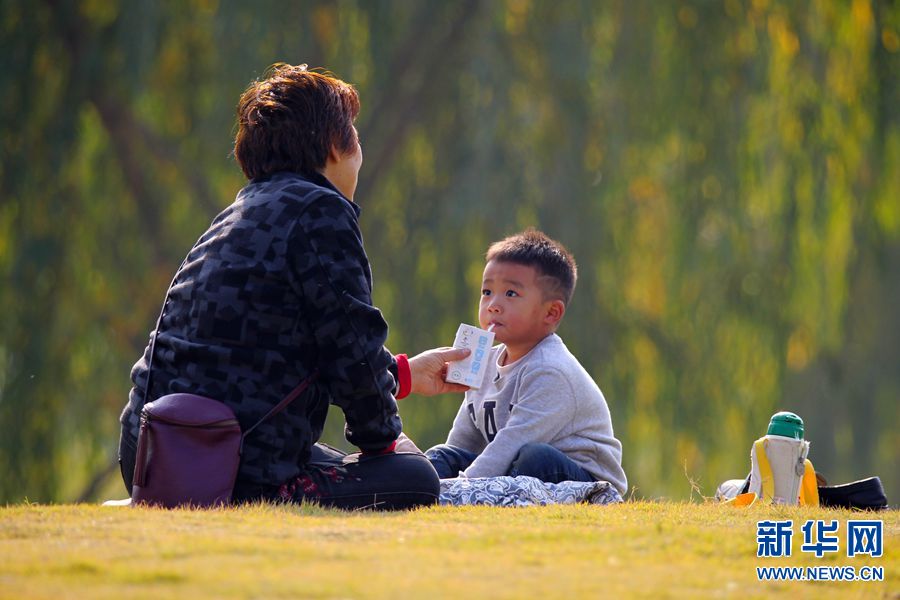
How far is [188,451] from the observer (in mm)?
3447

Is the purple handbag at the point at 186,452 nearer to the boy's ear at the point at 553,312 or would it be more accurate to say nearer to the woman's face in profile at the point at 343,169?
the woman's face in profile at the point at 343,169

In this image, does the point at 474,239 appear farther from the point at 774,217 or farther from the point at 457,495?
the point at 457,495

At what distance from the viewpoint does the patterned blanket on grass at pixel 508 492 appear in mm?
4066

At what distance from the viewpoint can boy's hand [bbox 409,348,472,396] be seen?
424 centimetres

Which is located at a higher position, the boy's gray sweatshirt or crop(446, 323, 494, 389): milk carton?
crop(446, 323, 494, 389): milk carton

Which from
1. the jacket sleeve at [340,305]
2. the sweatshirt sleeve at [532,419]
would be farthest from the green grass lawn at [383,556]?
the sweatshirt sleeve at [532,419]

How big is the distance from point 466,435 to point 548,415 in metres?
0.54

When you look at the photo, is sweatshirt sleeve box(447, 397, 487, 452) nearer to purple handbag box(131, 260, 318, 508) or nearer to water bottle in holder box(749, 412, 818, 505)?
water bottle in holder box(749, 412, 818, 505)

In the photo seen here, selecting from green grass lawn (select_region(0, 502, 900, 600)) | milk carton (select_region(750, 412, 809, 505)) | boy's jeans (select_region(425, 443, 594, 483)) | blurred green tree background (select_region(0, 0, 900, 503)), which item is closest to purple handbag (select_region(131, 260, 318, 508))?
green grass lawn (select_region(0, 502, 900, 600))

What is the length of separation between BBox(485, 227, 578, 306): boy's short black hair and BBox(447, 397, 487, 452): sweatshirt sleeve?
0.53 m

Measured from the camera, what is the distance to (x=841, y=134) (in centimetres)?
838

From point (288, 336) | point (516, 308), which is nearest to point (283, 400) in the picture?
point (288, 336)

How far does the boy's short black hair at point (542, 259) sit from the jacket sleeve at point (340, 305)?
132 cm

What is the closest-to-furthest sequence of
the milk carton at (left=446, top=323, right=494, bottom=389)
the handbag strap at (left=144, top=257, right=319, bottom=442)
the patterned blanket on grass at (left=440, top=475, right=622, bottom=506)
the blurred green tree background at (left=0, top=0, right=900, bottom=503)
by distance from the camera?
the handbag strap at (left=144, top=257, right=319, bottom=442), the patterned blanket on grass at (left=440, top=475, right=622, bottom=506), the milk carton at (left=446, top=323, right=494, bottom=389), the blurred green tree background at (left=0, top=0, right=900, bottom=503)
